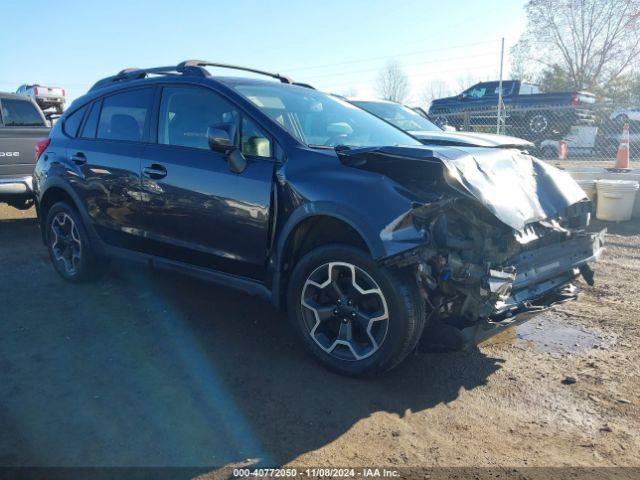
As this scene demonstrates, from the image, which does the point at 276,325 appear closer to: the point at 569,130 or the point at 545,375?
the point at 545,375

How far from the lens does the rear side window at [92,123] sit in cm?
510

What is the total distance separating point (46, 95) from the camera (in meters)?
18.4

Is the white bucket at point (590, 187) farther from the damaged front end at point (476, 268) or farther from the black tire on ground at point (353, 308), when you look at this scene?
the black tire on ground at point (353, 308)

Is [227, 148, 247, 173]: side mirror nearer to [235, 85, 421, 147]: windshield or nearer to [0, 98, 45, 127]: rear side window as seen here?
[235, 85, 421, 147]: windshield

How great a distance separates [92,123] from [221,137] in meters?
2.12

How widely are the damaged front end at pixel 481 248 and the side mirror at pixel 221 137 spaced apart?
0.93 m

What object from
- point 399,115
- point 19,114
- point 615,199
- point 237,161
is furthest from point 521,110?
point 237,161

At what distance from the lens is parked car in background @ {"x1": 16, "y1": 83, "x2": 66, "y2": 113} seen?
18.1 m

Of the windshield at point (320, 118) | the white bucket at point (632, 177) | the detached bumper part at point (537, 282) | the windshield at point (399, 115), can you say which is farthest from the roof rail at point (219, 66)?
the white bucket at point (632, 177)

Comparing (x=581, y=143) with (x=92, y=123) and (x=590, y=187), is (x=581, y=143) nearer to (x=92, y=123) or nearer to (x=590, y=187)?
(x=590, y=187)

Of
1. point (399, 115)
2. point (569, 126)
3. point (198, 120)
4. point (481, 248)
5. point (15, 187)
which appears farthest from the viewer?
point (569, 126)

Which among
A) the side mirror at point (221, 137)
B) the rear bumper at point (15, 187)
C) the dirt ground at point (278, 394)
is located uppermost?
the side mirror at point (221, 137)

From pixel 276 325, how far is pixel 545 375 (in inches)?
78.8

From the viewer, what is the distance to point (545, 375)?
3.52 meters
